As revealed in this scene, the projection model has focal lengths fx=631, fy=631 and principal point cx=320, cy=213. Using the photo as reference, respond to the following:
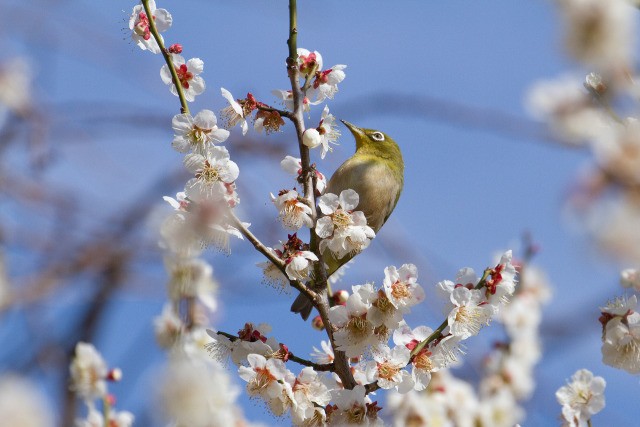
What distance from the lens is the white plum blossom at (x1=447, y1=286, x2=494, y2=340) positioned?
6.81 feet

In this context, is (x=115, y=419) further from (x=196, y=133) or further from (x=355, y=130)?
(x=355, y=130)

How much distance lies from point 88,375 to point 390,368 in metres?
1.61

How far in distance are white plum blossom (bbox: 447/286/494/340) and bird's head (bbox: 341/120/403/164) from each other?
1.61 m

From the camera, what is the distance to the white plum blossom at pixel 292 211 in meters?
2.17

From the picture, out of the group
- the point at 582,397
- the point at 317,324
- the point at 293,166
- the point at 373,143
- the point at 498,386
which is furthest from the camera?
the point at 498,386

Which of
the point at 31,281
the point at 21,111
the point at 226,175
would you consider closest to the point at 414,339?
the point at 226,175

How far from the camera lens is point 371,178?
3260 millimetres

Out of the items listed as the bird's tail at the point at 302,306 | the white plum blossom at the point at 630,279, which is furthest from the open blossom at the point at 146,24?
the white plum blossom at the point at 630,279

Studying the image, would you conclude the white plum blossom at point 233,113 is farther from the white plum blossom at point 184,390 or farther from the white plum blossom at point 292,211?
the white plum blossom at point 184,390

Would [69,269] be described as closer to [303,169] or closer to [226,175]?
[226,175]

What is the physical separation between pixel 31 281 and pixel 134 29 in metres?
0.98

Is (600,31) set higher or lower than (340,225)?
higher

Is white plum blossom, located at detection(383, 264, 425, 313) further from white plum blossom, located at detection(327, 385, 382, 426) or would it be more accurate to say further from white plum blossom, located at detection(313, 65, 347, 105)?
white plum blossom, located at detection(313, 65, 347, 105)

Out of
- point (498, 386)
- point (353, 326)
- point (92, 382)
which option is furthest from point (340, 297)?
point (498, 386)
